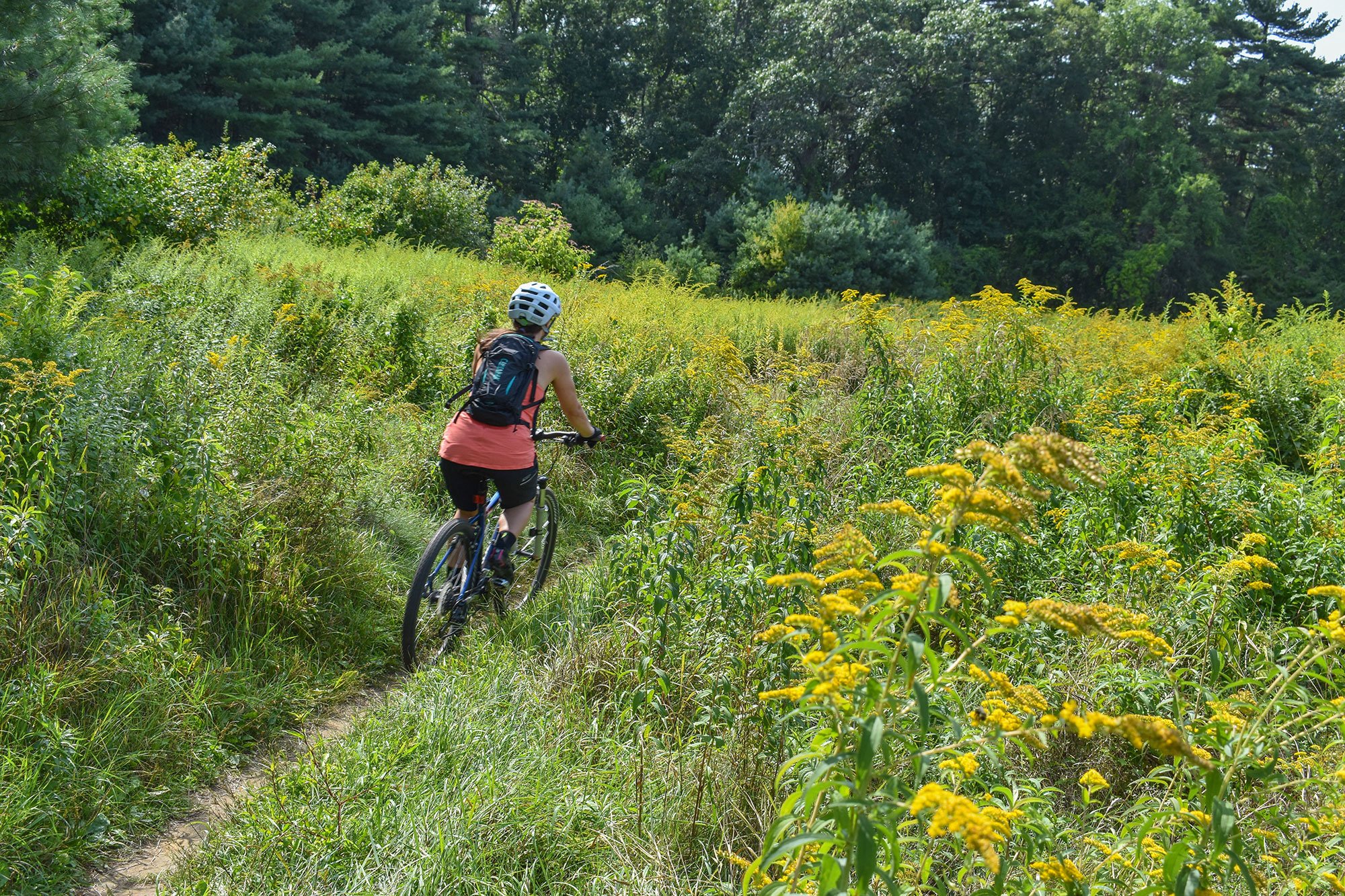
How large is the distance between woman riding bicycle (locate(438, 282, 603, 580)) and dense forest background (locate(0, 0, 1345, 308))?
2425cm

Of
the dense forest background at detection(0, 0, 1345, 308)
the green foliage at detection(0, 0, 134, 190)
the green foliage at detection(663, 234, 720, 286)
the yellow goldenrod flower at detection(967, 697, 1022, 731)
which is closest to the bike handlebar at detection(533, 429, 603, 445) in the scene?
the yellow goldenrod flower at detection(967, 697, 1022, 731)

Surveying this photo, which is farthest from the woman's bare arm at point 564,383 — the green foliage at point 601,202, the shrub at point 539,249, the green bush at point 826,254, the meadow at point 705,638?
the green foliage at point 601,202

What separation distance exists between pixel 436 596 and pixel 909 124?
125ft

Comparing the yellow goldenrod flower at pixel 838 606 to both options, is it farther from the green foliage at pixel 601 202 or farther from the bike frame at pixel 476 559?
the green foliage at pixel 601 202

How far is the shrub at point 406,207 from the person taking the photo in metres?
14.3

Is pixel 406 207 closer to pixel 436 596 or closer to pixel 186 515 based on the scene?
pixel 186 515

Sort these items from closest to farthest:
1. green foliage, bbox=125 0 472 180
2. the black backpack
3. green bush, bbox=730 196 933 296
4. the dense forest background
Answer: the black backpack → green foliage, bbox=125 0 472 180 → green bush, bbox=730 196 933 296 → the dense forest background

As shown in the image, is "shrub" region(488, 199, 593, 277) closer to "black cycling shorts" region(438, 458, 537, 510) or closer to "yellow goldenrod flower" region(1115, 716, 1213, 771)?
"black cycling shorts" region(438, 458, 537, 510)

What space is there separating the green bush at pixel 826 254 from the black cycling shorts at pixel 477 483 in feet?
67.5

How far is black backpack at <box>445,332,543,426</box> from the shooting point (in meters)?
4.59

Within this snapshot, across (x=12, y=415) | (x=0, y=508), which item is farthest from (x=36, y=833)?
(x=12, y=415)

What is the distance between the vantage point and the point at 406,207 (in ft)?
49.9

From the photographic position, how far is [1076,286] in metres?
39.6

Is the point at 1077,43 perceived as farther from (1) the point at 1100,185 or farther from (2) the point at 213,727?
(2) the point at 213,727
